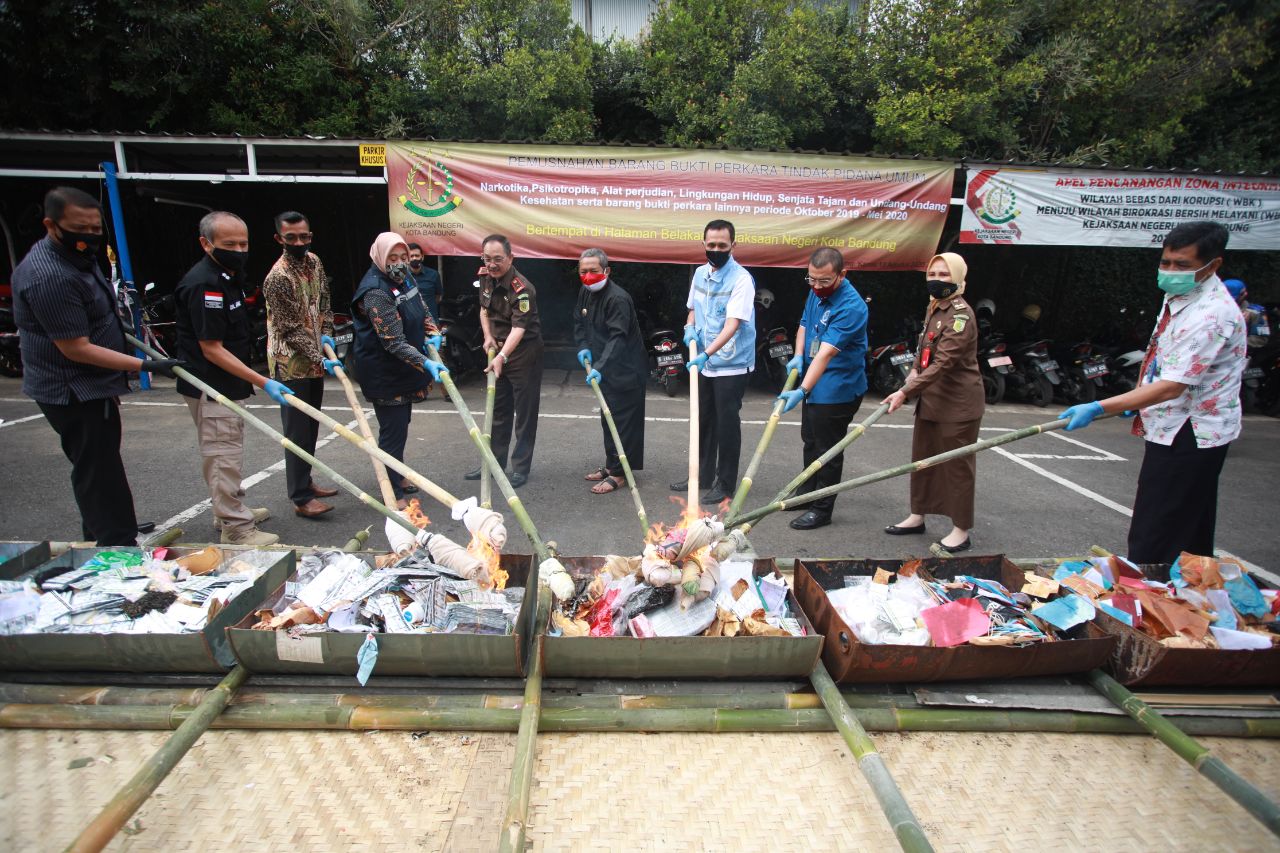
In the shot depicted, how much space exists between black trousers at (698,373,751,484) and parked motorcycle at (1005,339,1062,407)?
591cm

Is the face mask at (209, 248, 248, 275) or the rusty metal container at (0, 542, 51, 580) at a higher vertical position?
the face mask at (209, 248, 248, 275)

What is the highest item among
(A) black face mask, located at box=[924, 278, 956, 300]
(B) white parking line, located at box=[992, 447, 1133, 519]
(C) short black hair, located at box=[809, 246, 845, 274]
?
(C) short black hair, located at box=[809, 246, 845, 274]

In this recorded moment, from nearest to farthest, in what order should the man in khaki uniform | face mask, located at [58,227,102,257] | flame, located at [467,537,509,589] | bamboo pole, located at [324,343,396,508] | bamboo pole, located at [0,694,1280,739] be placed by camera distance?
bamboo pole, located at [0,694,1280,739] < flame, located at [467,537,509,589] < face mask, located at [58,227,102,257] < bamboo pole, located at [324,343,396,508] < the man in khaki uniform

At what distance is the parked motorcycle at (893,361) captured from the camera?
8.51 meters

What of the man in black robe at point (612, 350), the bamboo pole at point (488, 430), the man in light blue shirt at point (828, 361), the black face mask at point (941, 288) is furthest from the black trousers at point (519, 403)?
the black face mask at point (941, 288)

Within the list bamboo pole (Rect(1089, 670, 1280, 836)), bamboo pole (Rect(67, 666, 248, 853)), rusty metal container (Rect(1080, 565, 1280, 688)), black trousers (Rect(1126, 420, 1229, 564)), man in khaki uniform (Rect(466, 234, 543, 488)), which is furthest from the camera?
man in khaki uniform (Rect(466, 234, 543, 488))

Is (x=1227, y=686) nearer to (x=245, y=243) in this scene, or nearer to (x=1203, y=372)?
(x=1203, y=372)

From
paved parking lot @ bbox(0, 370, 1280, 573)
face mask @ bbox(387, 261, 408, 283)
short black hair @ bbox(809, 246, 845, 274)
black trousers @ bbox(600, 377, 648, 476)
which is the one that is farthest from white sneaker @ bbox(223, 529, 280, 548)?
short black hair @ bbox(809, 246, 845, 274)

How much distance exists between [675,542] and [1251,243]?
10322mm

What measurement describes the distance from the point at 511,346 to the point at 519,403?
51cm

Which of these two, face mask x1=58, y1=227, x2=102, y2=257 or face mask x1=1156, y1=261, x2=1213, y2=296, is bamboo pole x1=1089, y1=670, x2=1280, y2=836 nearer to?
face mask x1=1156, y1=261, x2=1213, y2=296

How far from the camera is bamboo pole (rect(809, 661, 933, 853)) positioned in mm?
1553

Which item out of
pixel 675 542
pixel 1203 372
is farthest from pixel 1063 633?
pixel 675 542

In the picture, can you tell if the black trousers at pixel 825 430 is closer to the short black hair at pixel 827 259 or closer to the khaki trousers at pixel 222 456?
the short black hair at pixel 827 259
